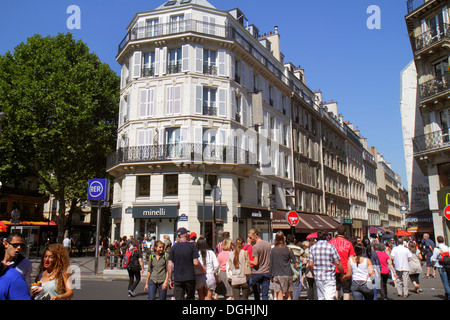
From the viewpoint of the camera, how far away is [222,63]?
24453 millimetres

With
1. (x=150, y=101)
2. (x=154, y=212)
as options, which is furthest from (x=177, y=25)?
(x=154, y=212)

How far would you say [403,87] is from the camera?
31797 mm

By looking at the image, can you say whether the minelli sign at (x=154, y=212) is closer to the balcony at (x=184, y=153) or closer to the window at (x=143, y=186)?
the window at (x=143, y=186)

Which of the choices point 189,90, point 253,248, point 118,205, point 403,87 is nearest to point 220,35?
point 189,90

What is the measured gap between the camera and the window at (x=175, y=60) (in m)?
24.0

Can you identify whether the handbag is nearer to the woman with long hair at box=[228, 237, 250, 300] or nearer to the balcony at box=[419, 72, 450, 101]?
the woman with long hair at box=[228, 237, 250, 300]

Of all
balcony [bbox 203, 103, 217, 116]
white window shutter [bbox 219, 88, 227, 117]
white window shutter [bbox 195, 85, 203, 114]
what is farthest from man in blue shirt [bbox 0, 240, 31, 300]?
white window shutter [bbox 219, 88, 227, 117]

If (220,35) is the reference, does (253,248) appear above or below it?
below

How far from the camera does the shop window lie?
20.1m

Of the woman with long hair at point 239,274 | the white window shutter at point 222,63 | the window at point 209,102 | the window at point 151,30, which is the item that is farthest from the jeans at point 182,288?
the window at point 151,30

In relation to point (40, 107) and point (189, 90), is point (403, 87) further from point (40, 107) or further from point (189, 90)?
point (40, 107)

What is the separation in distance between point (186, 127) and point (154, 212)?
572 cm

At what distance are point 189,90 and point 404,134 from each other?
68.3 feet
